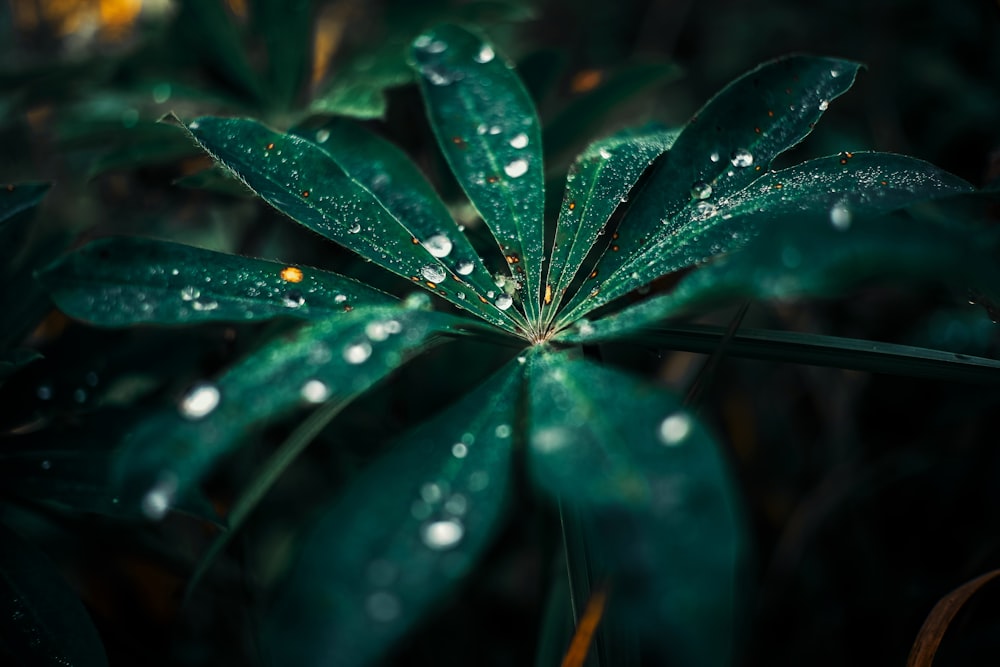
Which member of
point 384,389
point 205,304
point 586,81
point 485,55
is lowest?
point 205,304

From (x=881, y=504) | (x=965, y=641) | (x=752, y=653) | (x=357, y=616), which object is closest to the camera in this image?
(x=357, y=616)

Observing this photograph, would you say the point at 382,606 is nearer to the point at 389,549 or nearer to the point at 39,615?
the point at 389,549

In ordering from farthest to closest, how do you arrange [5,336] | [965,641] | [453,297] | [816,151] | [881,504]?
[816,151] → [881,504] → [965,641] → [5,336] → [453,297]

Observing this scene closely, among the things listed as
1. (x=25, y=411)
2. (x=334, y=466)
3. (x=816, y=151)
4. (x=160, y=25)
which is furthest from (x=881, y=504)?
(x=160, y=25)

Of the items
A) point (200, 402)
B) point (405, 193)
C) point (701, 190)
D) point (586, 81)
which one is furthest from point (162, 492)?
point (586, 81)

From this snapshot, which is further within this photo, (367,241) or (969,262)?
(367,241)

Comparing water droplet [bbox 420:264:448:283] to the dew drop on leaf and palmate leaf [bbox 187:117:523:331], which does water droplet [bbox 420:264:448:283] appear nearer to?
palmate leaf [bbox 187:117:523:331]

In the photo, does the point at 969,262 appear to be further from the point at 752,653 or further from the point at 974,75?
the point at 974,75
